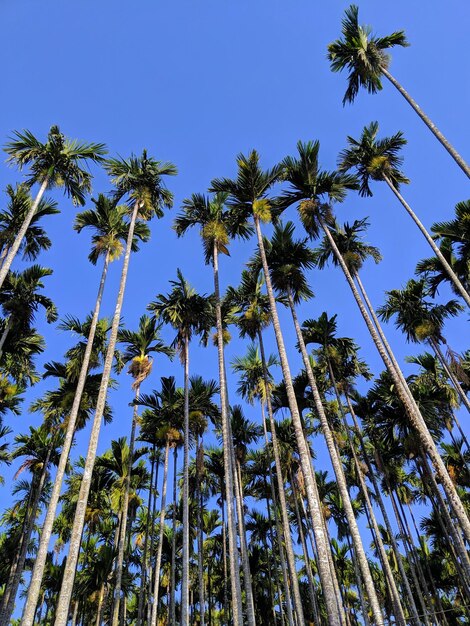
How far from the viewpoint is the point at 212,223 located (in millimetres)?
19875

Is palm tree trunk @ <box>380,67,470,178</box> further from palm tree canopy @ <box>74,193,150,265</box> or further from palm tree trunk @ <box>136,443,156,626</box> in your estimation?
palm tree trunk @ <box>136,443,156,626</box>

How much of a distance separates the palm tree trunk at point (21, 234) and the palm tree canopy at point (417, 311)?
18482mm

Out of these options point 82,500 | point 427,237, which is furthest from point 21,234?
point 427,237

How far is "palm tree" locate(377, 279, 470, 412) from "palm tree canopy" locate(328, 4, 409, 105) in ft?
35.3

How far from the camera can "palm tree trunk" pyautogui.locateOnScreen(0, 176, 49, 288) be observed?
15.1 meters

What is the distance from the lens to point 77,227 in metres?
19.9

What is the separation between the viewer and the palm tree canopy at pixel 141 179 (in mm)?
18781

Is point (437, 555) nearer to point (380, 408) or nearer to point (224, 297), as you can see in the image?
point (380, 408)

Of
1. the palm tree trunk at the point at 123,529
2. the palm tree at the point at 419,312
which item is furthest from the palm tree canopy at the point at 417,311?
the palm tree trunk at the point at 123,529

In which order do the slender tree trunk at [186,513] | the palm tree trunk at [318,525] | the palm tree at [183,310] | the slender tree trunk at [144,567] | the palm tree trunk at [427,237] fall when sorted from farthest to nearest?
1. the palm tree at [183,310]
2. the slender tree trunk at [144,567]
3. the palm tree trunk at [427,237]
4. the slender tree trunk at [186,513]
5. the palm tree trunk at [318,525]

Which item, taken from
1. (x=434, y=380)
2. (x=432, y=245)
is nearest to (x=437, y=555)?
(x=434, y=380)

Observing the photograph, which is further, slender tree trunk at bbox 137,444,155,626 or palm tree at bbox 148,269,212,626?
palm tree at bbox 148,269,212,626

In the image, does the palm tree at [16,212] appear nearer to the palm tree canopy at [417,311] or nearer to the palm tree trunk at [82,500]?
the palm tree trunk at [82,500]

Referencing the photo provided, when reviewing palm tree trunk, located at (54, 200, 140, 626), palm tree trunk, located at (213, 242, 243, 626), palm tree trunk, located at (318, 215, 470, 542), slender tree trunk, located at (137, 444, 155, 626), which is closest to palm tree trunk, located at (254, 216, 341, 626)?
palm tree trunk, located at (213, 242, 243, 626)
